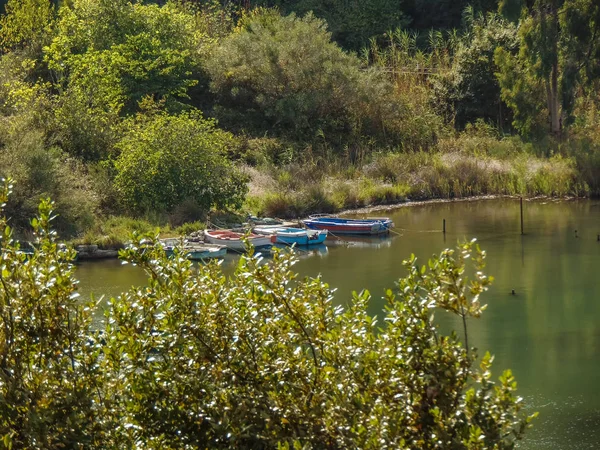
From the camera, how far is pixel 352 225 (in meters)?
28.0

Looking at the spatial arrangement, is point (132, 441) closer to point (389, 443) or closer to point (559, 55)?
point (389, 443)

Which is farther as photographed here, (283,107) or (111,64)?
(283,107)

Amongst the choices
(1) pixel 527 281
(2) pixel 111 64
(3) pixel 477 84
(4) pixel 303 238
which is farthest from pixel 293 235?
(3) pixel 477 84

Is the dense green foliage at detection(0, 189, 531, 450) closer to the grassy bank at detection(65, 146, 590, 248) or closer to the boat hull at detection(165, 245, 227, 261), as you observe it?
the boat hull at detection(165, 245, 227, 261)

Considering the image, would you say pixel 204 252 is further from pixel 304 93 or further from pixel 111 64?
pixel 304 93

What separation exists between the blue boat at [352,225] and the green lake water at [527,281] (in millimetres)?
440

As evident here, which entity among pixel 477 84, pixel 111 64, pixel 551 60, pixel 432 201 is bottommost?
pixel 432 201

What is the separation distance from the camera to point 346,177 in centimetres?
3275

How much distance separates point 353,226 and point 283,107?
8557mm

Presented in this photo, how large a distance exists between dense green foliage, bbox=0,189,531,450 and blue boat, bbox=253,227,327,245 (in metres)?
18.4

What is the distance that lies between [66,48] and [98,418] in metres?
29.4

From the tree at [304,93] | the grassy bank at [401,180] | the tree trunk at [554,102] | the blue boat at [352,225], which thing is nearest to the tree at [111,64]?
the tree at [304,93]

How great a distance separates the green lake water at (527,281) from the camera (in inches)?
596

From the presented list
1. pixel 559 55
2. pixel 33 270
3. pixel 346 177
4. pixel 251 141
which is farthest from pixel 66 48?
pixel 33 270
